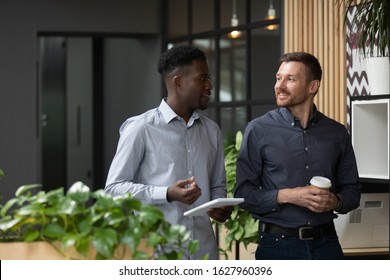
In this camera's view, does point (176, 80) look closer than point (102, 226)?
No

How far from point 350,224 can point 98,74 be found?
291 inches

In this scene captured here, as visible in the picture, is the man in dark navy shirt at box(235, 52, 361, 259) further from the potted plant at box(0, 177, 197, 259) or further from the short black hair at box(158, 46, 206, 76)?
the potted plant at box(0, 177, 197, 259)

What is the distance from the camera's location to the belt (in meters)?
3.38

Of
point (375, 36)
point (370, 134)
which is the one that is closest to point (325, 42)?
point (370, 134)

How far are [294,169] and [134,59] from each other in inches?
268

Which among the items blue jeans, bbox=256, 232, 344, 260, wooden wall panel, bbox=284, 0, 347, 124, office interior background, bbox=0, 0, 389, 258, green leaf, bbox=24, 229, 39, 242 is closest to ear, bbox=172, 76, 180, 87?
blue jeans, bbox=256, 232, 344, 260

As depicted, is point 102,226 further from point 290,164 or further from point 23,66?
point 23,66

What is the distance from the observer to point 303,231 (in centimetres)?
338

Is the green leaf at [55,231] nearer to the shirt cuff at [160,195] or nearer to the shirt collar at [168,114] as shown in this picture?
the shirt cuff at [160,195]

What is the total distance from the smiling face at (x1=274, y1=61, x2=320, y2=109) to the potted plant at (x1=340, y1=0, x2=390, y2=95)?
918mm

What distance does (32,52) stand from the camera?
8891mm

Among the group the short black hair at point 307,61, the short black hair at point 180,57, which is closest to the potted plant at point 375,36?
the short black hair at point 307,61

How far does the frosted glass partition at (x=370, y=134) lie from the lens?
16.9 feet
